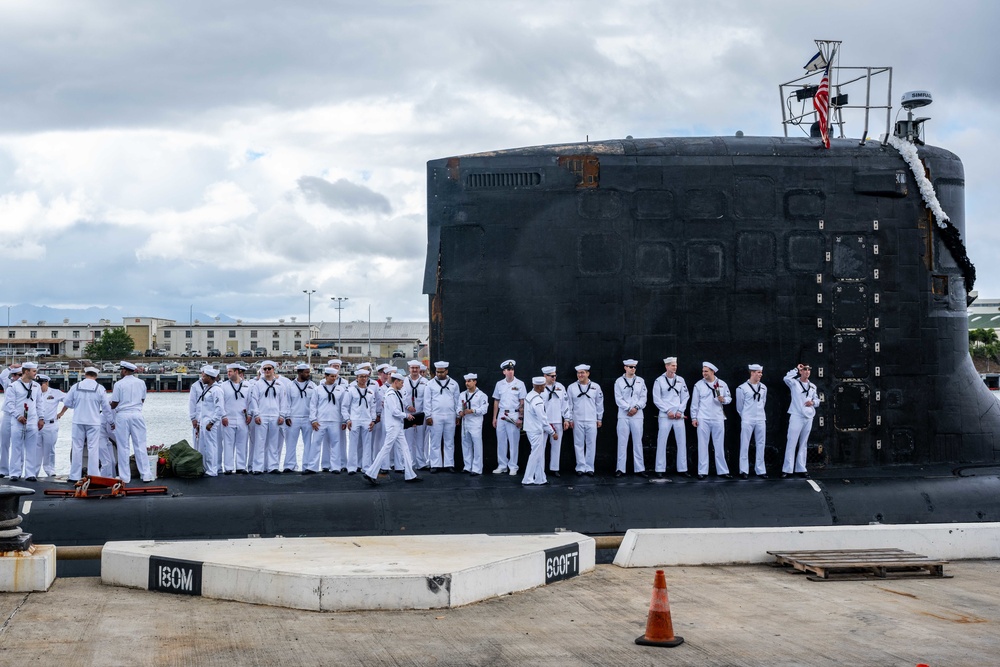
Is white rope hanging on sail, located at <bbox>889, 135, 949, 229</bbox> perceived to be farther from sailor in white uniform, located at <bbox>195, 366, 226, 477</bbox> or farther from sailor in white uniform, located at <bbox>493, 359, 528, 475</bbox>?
sailor in white uniform, located at <bbox>195, 366, 226, 477</bbox>

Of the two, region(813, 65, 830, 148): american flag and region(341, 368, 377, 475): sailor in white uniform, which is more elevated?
region(813, 65, 830, 148): american flag

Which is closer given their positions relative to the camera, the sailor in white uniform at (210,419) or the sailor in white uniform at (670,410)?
the sailor in white uniform at (670,410)

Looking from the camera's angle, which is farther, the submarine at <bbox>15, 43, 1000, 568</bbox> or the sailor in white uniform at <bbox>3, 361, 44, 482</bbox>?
the sailor in white uniform at <bbox>3, 361, 44, 482</bbox>

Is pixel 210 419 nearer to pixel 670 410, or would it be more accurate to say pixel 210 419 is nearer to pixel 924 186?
pixel 670 410

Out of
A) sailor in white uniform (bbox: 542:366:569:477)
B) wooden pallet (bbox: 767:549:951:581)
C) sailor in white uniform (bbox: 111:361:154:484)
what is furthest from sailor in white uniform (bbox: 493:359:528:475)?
sailor in white uniform (bbox: 111:361:154:484)

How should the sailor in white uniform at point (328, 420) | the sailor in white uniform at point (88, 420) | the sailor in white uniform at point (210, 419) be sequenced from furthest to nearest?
the sailor in white uniform at point (328, 420)
the sailor in white uniform at point (210, 419)
the sailor in white uniform at point (88, 420)

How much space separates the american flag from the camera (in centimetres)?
1379

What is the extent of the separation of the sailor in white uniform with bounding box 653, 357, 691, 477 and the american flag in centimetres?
360

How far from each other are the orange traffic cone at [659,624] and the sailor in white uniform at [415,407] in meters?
7.60

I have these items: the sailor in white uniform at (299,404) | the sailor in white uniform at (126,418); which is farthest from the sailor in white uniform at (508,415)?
the sailor in white uniform at (126,418)

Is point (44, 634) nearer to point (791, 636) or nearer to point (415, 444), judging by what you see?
point (791, 636)

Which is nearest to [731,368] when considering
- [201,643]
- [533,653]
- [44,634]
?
[533,653]

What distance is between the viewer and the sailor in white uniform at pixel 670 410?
1402 cm

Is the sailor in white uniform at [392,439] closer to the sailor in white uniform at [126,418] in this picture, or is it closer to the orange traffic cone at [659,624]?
the sailor in white uniform at [126,418]
